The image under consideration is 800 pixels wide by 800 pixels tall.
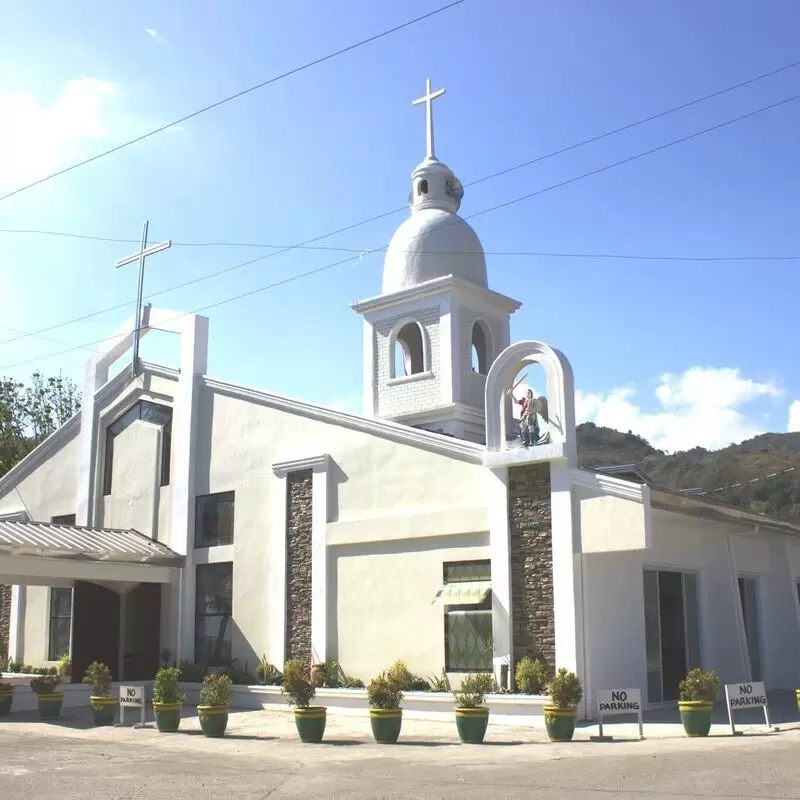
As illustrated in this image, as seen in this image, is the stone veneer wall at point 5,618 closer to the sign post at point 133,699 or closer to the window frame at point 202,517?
the window frame at point 202,517

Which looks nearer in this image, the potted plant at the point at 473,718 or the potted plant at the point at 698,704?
the potted plant at the point at 698,704

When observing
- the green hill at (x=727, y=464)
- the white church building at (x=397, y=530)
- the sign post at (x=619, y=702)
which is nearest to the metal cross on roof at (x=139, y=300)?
the white church building at (x=397, y=530)

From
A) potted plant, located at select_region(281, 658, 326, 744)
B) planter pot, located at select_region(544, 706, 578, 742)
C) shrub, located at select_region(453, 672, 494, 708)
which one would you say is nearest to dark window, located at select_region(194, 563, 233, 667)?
potted plant, located at select_region(281, 658, 326, 744)

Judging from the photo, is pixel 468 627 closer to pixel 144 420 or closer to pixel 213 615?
pixel 213 615

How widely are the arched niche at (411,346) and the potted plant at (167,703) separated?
10.7 m

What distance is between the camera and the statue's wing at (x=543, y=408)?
1897 cm

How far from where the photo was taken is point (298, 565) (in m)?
22.5

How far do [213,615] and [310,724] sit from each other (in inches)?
340

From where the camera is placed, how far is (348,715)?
2002 centimetres

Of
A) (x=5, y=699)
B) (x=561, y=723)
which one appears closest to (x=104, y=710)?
(x=5, y=699)

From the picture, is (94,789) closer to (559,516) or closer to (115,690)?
(559,516)

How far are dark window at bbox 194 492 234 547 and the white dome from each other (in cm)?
719

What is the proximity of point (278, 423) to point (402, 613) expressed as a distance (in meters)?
5.82

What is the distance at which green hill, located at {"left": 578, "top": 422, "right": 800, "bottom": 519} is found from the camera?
214 ft
